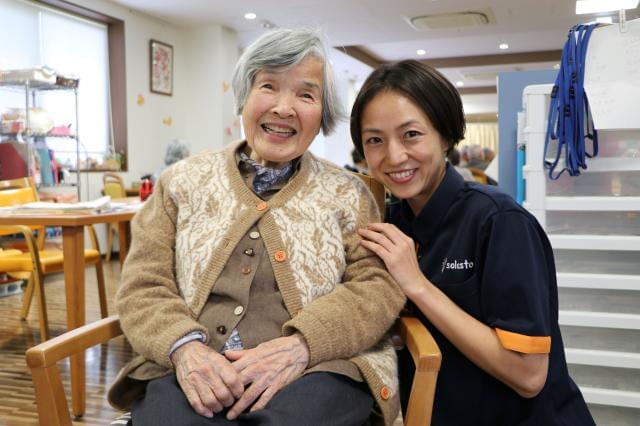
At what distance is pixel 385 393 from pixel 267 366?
0.26 m

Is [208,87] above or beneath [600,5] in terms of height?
beneath

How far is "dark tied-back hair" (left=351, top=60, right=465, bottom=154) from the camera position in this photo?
128 centimetres

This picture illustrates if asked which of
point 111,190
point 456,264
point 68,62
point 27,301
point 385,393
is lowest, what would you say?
point 27,301

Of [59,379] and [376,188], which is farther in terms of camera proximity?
[376,188]

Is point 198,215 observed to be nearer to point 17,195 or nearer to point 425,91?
point 425,91

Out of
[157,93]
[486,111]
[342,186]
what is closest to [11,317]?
[342,186]

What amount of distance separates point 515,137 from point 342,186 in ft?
3.13

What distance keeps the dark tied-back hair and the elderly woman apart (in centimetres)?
13

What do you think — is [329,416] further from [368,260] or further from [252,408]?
[368,260]

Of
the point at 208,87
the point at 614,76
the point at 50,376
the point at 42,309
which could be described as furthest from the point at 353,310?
the point at 208,87

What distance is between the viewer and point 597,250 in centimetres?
175

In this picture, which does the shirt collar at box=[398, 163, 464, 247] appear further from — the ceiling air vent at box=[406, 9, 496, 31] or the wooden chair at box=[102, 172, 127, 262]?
the ceiling air vent at box=[406, 9, 496, 31]

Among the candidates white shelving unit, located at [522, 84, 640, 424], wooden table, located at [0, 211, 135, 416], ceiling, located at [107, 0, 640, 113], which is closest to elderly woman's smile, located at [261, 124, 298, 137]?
white shelving unit, located at [522, 84, 640, 424]

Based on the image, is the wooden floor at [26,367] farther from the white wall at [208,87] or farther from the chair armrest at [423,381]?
the white wall at [208,87]
